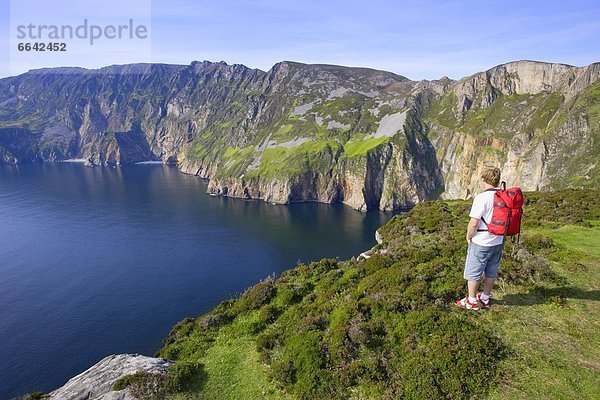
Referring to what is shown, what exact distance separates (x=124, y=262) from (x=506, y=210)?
93935 mm

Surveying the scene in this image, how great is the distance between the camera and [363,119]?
198 meters

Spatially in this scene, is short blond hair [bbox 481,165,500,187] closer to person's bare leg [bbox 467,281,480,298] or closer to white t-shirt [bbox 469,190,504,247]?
white t-shirt [bbox 469,190,504,247]

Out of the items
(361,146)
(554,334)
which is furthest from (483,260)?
(361,146)

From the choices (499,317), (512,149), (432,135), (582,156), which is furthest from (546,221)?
(432,135)

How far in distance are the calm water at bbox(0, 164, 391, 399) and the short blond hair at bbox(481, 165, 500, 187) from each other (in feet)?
174

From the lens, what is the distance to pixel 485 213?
12797mm

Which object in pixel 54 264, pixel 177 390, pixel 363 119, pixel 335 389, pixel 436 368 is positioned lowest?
pixel 54 264

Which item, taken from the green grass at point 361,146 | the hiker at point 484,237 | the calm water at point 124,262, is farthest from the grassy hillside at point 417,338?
the green grass at point 361,146

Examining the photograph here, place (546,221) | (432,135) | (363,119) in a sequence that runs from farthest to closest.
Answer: (363,119) < (432,135) < (546,221)

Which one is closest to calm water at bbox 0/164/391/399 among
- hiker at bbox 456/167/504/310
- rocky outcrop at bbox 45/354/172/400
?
rocky outcrop at bbox 45/354/172/400

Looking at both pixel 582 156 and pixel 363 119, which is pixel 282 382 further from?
pixel 363 119

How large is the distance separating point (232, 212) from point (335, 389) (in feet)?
443

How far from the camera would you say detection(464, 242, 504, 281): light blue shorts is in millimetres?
13203

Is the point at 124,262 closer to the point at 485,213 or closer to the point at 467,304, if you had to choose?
the point at 467,304
